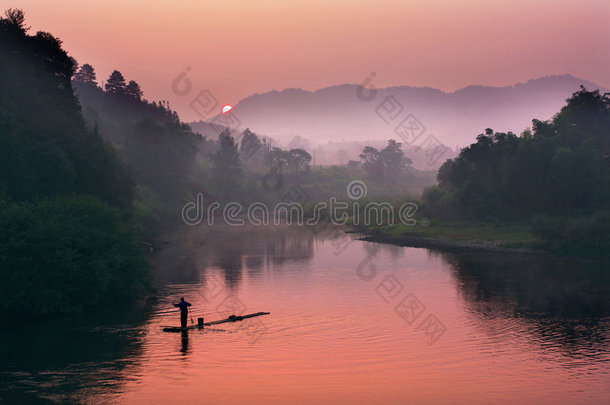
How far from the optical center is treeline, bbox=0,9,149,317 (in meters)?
53.6

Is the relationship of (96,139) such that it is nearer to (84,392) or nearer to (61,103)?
(61,103)

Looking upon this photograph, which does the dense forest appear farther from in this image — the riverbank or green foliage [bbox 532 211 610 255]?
green foliage [bbox 532 211 610 255]

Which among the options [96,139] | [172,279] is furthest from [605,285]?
[96,139]

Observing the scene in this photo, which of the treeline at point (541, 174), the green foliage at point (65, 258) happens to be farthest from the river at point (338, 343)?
the treeline at point (541, 174)

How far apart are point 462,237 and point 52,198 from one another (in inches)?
2791

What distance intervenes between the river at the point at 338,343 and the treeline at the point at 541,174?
38521 mm

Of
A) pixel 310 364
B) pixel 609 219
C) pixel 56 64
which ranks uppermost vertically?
pixel 56 64

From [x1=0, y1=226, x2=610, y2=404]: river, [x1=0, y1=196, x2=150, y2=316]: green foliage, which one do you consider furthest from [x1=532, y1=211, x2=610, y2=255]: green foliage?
[x1=0, y1=196, x2=150, y2=316]: green foliage

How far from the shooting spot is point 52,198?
245 ft

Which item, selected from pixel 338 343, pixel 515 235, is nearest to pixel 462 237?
pixel 515 235

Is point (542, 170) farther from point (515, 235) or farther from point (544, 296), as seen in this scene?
point (544, 296)

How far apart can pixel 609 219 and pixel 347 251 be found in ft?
125

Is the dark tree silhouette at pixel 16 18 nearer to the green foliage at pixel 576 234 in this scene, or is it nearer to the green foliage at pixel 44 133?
the green foliage at pixel 44 133

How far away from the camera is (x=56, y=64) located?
3925 inches
